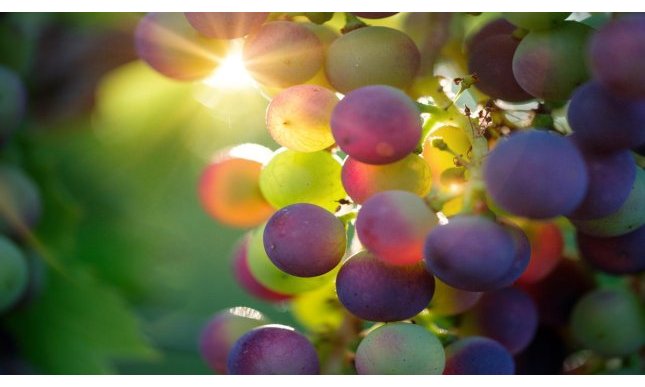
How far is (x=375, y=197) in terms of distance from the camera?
602 millimetres

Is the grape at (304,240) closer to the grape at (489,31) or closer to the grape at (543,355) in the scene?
the grape at (489,31)

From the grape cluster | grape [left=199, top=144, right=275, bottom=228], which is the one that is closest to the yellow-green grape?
the grape cluster

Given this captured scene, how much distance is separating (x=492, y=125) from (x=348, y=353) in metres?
0.27

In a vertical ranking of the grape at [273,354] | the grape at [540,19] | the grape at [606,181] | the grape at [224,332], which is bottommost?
the grape at [224,332]

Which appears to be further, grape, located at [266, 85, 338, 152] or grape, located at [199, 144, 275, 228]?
grape, located at [199, 144, 275, 228]

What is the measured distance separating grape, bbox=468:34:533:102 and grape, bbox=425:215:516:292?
171 millimetres

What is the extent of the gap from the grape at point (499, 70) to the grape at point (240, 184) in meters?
0.24

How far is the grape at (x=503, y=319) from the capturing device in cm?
82

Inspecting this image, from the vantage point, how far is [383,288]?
0.64 metres

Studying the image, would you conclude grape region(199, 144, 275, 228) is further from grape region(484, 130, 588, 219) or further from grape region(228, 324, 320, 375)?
grape region(484, 130, 588, 219)

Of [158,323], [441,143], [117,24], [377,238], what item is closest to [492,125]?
[441,143]

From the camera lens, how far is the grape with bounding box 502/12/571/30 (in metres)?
0.64

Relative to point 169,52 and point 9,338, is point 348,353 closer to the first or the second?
point 169,52

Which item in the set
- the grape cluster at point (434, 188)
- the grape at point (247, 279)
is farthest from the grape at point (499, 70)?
the grape at point (247, 279)
